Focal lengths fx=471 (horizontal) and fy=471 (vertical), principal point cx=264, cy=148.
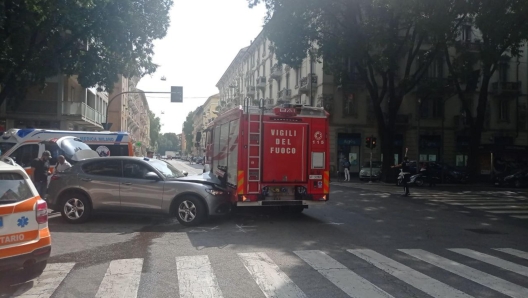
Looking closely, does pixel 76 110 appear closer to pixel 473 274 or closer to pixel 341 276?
pixel 341 276

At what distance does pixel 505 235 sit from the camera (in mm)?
10711

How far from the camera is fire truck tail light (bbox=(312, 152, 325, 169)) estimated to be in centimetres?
1144

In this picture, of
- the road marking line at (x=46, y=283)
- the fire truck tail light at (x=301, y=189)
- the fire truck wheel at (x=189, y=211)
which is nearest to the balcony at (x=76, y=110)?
the fire truck wheel at (x=189, y=211)

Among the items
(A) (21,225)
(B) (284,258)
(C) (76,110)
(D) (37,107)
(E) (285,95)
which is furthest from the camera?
(E) (285,95)

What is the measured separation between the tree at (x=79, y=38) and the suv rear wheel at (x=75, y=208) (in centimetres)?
1071

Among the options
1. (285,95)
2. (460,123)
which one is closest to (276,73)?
(285,95)

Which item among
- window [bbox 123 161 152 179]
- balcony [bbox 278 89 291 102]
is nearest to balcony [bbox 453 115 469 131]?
balcony [bbox 278 89 291 102]

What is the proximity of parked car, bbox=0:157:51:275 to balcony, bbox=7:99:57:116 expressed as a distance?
30744mm

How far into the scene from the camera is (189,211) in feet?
34.4

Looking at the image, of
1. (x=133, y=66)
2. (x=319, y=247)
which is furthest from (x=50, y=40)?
(x=319, y=247)

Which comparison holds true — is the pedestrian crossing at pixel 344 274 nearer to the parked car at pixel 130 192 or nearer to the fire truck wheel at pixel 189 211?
the fire truck wheel at pixel 189 211

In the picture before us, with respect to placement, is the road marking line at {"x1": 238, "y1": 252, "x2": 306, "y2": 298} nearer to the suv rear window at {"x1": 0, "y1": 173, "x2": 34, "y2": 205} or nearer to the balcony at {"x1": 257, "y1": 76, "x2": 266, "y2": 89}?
the suv rear window at {"x1": 0, "y1": 173, "x2": 34, "y2": 205}

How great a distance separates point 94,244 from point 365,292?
5.17 m

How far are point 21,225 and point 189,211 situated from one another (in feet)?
16.6
